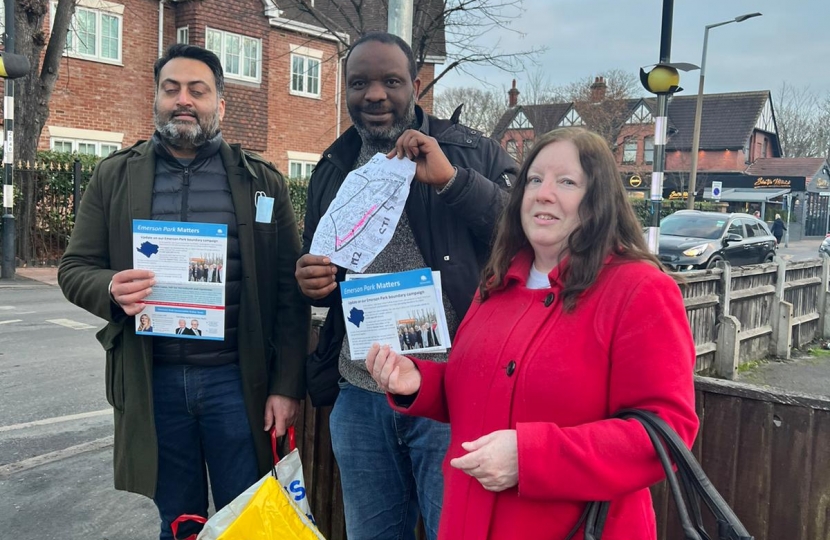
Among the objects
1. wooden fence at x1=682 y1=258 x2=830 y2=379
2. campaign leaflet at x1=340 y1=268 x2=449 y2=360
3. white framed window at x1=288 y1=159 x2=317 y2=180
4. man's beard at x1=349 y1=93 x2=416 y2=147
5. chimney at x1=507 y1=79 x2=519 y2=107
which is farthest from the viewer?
chimney at x1=507 y1=79 x2=519 y2=107

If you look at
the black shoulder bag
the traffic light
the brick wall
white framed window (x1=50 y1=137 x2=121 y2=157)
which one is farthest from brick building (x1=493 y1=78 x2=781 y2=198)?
the black shoulder bag

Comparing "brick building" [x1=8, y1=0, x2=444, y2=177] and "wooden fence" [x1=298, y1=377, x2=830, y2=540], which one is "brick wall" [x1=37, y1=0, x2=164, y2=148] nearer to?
"brick building" [x1=8, y1=0, x2=444, y2=177]

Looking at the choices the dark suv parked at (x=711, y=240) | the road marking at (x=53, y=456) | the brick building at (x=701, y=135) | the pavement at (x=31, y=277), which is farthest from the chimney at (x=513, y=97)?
the road marking at (x=53, y=456)

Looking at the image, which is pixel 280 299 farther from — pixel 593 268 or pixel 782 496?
pixel 782 496

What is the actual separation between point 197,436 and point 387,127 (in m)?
1.42

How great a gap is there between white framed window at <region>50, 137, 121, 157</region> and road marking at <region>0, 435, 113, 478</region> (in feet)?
46.3

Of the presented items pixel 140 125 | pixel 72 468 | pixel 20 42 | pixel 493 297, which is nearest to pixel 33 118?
pixel 20 42

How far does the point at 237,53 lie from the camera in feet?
63.3

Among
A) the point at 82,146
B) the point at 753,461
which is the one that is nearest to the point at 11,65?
the point at 82,146

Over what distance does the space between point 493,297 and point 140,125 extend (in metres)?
18.6

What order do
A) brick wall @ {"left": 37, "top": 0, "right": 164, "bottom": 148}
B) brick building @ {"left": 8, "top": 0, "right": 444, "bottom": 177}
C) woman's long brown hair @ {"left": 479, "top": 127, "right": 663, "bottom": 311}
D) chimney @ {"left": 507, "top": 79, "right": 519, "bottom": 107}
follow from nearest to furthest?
woman's long brown hair @ {"left": 479, "top": 127, "right": 663, "bottom": 311}
brick wall @ {"left": 37, "top": 0, "right": 164, "bottom": 148}
brick building @ {"left": 8, "top": 0, "right": 444, "bottom": 177}
chimney @ {"left": 507, "top": 79, "right": 519, "bottom": 107}

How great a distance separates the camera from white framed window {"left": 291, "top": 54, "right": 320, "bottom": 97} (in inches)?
838

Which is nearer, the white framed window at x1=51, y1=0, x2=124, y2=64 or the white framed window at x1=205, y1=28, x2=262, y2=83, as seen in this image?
the white framed window at x1=51, y1=0, x2=124, y2=64

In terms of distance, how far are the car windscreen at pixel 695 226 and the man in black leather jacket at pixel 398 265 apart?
15083mm
